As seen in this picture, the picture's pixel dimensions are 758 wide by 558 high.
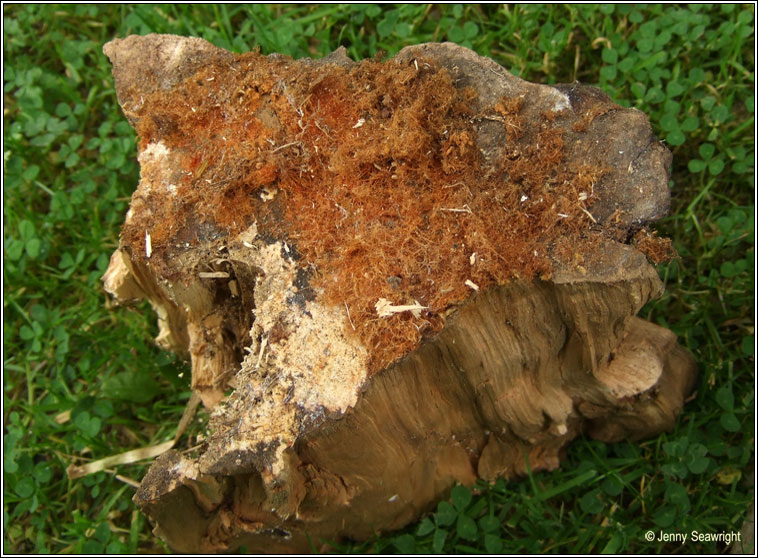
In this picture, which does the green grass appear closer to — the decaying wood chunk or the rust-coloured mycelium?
the decaying wood chunk

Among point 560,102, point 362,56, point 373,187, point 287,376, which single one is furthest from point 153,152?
point 362,56

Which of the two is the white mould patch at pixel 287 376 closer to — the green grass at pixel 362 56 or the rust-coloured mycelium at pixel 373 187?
the rust-coloured mycelium at pixel 373 187

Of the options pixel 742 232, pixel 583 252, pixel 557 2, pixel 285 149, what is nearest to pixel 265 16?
pixel 557 2

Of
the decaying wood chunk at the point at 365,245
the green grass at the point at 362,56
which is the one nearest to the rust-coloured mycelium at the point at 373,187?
the decaying wood chunk at the point at 365,245

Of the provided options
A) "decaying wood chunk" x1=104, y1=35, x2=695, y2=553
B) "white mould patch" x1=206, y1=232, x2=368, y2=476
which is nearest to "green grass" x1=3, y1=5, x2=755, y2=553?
"decaying wood chunk" x1=104, y1=35, x2=695, y2=553

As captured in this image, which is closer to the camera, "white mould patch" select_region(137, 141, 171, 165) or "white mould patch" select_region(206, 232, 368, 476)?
"white mould patch" select_region(206, 232, 368, 476)

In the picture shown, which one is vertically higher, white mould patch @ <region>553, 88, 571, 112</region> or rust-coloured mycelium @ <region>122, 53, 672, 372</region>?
white mould patch @ <region>553, 88, 571, 112</region>
